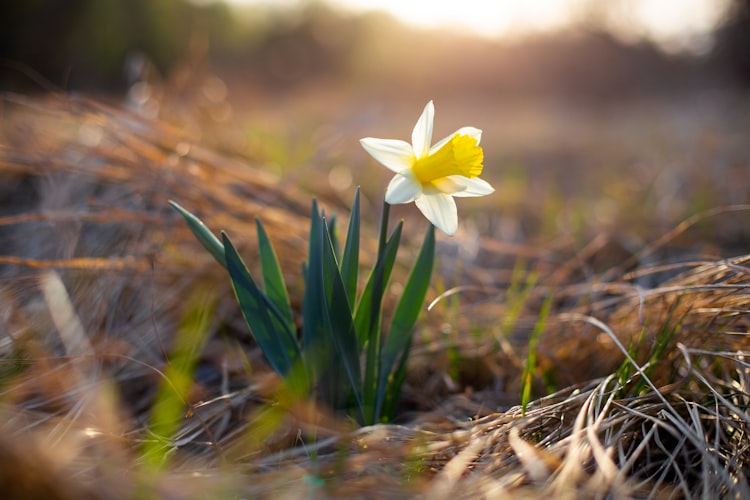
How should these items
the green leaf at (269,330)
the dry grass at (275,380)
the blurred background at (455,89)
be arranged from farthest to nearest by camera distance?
the blurred background at (455,89)
the green leaf at (269,330)
the dry grass at (275,380)

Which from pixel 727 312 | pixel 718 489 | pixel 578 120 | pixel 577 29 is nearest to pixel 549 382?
pixel 727 312

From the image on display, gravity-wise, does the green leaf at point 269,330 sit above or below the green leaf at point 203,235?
below

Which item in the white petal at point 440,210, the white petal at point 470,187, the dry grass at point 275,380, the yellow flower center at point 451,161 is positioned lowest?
the dry grass at point 275,380

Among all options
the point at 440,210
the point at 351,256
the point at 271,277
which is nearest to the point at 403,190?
the point at 440,210

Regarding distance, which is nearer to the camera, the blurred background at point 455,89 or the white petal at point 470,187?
the white petal at point 470,187

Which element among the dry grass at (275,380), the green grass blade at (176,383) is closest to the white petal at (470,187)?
the dry grass at (275,380)

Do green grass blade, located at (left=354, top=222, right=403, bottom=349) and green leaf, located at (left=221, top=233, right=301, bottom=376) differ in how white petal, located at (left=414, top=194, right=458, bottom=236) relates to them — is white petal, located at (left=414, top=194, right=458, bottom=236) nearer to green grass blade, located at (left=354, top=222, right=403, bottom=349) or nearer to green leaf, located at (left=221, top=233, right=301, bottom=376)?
green grass blade, located at (left=354, top=222, right=403, bottom=349)

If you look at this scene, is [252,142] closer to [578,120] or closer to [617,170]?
[617,170]

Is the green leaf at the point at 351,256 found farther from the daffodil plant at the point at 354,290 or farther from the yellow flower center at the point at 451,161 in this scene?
the yellow flower center at the point at 451,161

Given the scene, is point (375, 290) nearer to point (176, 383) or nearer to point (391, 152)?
point (391, 152)
